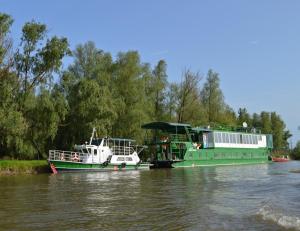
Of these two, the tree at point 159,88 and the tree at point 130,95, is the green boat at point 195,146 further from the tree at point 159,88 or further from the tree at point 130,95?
the tree at point 159,88

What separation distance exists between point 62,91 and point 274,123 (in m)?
93.4

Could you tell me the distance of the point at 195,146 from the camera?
196 feet

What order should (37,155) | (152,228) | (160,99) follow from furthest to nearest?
(160,99), (37,155), (152,228)

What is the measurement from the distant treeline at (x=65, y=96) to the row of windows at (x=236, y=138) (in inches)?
387

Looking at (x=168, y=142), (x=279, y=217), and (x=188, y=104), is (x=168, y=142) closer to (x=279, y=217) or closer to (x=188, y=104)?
(x=188, y=104)

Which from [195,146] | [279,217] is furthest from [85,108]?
[279,217]

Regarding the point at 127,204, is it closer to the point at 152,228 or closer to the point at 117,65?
the point at 152,228

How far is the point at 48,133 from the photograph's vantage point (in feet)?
148

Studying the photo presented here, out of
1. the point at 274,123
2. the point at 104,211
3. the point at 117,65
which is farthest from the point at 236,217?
the point at 274,123

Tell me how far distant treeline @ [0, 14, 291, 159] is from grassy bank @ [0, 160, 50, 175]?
1976 mm

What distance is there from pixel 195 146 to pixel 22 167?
2541 cm

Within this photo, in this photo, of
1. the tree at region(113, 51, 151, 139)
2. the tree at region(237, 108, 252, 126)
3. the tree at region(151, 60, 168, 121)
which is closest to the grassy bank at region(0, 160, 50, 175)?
the tree at region(113, 51, 151, 139)

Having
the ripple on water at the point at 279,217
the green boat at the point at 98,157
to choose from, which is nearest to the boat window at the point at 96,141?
the green boat at the point at 98,157

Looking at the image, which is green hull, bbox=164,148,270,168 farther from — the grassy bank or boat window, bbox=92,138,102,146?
the grassy bank
